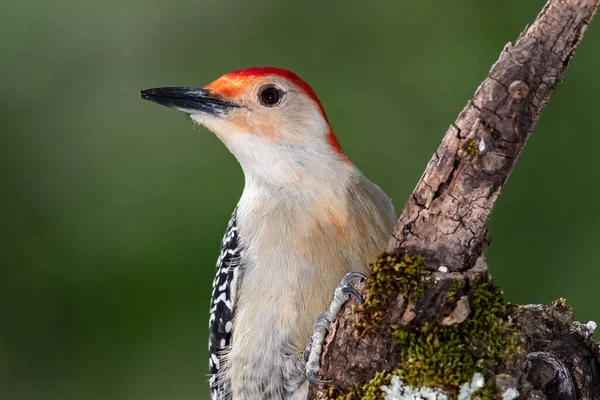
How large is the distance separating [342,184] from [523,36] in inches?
45.2

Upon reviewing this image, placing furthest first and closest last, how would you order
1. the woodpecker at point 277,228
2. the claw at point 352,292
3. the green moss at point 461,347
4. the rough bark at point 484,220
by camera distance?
the woodpecker at point 277,228 → the claw at point 352,292 → the green moss at point 461,347 → the rough bark at point 484,220

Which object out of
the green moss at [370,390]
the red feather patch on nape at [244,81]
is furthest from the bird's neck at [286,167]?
the green moss at [370,390]

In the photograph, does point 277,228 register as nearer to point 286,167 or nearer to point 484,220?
point 286,167

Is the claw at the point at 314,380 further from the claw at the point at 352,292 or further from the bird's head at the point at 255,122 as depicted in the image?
the bird's head at the point at 255,122

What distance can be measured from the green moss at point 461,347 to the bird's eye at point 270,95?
4.27 feet

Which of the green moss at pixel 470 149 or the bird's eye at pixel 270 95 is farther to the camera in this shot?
the bird's eye at pixel 270 95

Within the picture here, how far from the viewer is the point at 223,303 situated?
120 inches

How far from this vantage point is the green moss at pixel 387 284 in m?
2.06

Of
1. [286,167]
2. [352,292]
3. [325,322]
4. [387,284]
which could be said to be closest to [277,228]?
[286,167]

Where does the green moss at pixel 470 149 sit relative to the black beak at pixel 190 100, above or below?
below

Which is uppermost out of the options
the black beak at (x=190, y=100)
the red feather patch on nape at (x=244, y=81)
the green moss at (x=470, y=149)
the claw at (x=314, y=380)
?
the red feather patch on nape at (x=244, y=81)

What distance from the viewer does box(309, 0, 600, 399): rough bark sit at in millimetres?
1895

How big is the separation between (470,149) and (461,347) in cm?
53

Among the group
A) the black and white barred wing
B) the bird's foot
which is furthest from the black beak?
the bird's foot
